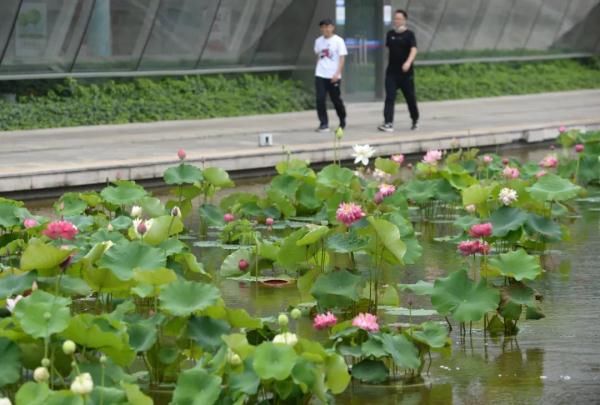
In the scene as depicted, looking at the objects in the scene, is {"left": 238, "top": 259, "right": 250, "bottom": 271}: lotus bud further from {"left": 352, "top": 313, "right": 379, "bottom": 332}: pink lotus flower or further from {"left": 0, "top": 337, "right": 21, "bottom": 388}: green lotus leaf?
{"left": 0, "top": 337, "right": 21, "bottom": 388}: green lotus leaf

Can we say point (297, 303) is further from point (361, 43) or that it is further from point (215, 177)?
point (361, 43)

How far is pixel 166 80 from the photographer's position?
24.0 metres

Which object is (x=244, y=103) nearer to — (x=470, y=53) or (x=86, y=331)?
(x=470, y=53)

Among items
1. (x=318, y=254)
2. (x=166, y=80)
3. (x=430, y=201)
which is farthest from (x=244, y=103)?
(x=318, y=254)

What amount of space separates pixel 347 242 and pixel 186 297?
1.88 meters

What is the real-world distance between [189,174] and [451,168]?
2.41 m

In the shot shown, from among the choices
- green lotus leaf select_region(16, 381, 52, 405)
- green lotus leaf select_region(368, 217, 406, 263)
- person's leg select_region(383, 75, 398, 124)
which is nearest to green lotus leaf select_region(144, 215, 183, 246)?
green lotus leaf select_region(368, 217, 406, 263)

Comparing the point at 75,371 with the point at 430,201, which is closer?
the point at 75,371

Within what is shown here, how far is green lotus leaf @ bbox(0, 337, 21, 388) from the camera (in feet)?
18.8

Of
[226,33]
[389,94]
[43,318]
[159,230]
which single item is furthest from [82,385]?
[226,33]

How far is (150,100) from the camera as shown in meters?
23.0

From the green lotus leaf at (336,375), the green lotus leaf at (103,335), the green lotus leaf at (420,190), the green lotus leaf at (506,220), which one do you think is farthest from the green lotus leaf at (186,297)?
the green lotus leaf at (420,190)

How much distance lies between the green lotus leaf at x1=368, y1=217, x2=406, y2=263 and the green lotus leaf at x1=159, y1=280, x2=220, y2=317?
1.65 metres

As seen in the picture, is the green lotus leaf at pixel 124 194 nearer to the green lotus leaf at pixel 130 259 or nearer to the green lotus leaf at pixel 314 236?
the green lotus leaf at pixel 314 236
